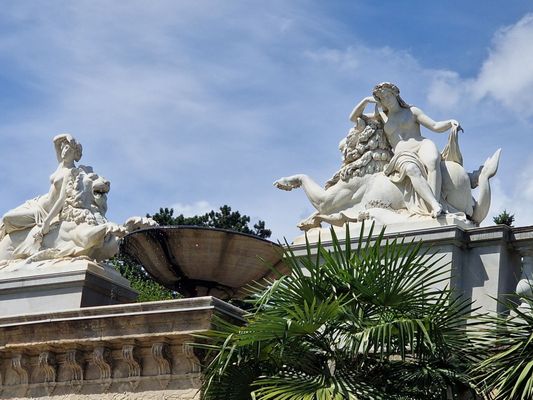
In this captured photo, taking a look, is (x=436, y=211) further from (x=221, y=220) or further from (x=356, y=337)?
(x=221, y=220)

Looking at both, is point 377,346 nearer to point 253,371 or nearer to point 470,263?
point 253,371

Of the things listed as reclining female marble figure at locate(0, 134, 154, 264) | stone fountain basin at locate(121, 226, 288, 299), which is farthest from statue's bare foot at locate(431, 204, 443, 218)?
reclining female marble figure at locate(0, 134, 154, 264)

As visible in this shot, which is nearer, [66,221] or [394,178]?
[394,178]

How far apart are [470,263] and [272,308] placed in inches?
165

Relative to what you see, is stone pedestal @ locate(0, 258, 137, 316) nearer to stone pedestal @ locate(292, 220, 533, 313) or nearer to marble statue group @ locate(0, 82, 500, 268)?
marble statue group @ locate(0, 82, 500, 268)

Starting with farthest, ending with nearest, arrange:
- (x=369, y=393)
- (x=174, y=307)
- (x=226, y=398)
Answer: (x=174, y=307), (x=226, y=398), (x=369, y=393)

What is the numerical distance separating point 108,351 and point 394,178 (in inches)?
198

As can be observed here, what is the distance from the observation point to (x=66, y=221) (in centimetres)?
2294

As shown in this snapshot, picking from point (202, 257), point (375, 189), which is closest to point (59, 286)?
point (202, 257)

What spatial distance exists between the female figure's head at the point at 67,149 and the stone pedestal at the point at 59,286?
2005 millimetres

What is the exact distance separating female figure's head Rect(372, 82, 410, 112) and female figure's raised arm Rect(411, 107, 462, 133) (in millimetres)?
208

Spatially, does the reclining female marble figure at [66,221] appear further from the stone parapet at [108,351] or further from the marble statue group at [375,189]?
the stone parapet at [108,351]

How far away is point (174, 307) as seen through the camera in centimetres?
1839

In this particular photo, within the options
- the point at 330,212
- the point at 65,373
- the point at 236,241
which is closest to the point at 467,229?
the point at 330,212
